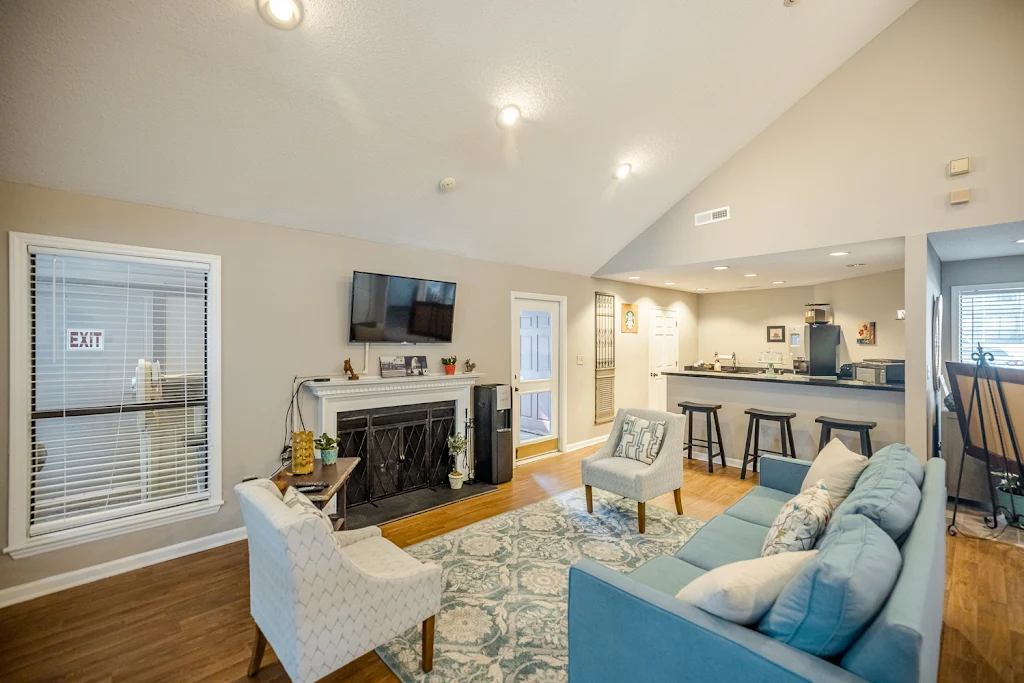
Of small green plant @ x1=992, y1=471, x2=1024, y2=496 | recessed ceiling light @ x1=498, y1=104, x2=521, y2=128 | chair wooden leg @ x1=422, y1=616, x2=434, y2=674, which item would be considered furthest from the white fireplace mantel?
small green plant @ x1=992, y1=471, x2=1024, y2=496

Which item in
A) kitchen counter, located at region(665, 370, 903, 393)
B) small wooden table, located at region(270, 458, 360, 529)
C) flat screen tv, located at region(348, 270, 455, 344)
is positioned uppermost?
flat screen tv, located at region(348, 270, 455, 344)

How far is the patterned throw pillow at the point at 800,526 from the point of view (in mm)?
1641

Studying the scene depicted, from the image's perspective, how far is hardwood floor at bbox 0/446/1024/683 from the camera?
200cm

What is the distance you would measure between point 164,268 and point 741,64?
449cm

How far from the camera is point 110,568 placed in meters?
2.80

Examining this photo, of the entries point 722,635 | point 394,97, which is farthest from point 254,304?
point 722,635

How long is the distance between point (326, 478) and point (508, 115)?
268 centimetres

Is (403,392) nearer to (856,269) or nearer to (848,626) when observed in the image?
(848,626)

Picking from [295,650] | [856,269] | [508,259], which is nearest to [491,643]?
[295,650]

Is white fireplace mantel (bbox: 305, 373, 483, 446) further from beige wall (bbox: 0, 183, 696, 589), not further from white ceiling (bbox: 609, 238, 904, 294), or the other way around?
white ceiling (bbox: 609, 238, 904, 294)

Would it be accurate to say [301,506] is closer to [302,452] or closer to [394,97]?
[302,452]

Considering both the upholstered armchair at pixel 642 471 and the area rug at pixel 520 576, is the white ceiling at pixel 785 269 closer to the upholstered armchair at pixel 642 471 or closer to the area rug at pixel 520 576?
the upholstered armchair at pixel 642 471

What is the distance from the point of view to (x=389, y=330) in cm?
401

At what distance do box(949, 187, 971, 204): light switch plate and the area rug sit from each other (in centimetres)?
316
